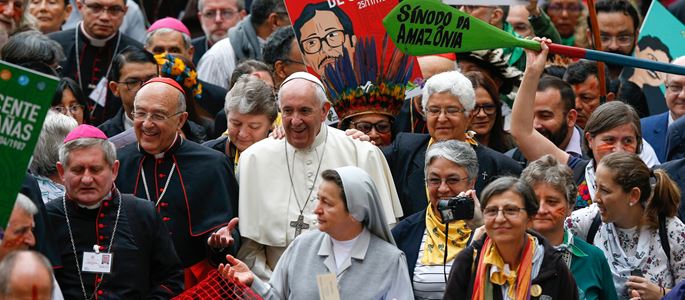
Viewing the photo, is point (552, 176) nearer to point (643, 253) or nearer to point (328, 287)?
point (643, 253)

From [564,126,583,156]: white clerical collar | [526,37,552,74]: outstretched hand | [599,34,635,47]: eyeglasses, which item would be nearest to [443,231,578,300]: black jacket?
[526,37,552,74]: outstretched hand

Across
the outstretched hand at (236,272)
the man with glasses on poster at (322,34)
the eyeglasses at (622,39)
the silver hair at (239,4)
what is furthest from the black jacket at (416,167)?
the silver hair at (239,4)

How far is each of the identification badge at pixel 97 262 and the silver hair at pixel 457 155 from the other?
189 cm

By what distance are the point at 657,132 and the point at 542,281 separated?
333 centimetres

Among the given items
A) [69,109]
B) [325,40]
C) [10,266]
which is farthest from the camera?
[69,109]

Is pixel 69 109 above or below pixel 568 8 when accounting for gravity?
below

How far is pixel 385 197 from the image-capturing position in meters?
9.88

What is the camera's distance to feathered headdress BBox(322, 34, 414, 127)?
35.2 feet

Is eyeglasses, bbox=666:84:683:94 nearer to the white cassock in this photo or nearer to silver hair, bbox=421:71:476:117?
silver hair, bbox=421:71:476:117

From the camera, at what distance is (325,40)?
11070 mm

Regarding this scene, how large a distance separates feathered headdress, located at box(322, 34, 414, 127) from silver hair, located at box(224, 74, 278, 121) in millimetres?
426

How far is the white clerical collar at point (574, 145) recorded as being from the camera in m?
11.1

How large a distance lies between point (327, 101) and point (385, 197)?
72 cm

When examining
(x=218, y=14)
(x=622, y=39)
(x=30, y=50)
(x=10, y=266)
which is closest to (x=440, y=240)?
(x=10, y=266)
